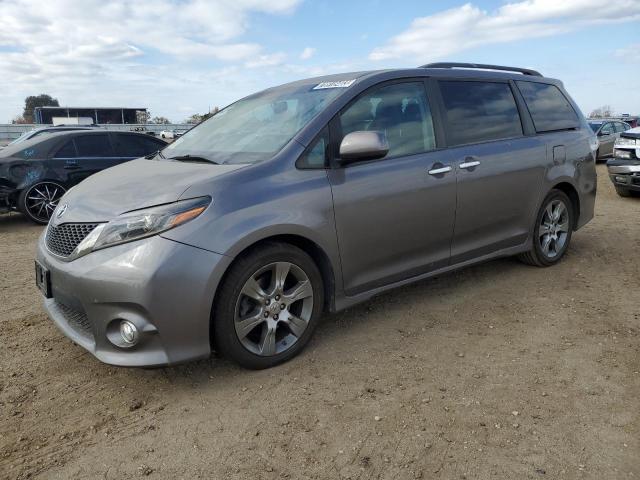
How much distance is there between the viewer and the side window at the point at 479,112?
13.1 feet

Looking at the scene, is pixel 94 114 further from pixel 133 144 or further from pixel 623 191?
pixel 623 191

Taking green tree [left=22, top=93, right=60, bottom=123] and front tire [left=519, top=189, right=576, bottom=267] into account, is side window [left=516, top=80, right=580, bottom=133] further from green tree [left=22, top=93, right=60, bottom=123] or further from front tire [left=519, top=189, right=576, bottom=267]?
green tree [left=22, top=93, right=60, bottom=123]

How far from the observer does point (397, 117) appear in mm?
3707

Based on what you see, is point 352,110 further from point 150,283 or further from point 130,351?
point 130,351

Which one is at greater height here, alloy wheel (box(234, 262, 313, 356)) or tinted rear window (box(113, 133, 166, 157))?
tinted rear window (box(113, 133, 166, 157))

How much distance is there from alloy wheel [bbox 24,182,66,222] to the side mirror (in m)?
6.44

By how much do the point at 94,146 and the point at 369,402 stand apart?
7580mm

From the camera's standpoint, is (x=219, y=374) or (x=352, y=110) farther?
(x=352, y=110)

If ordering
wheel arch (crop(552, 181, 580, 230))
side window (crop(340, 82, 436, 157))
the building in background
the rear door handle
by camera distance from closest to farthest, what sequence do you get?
side window (crop(340, 82, 436, 157))
the rear door handle
wheel arch (crop(552, 181, 580, 230))
the building in background

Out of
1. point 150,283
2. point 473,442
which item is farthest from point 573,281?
point 150,283

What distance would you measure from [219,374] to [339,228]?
1.13 m

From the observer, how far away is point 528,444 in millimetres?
2379

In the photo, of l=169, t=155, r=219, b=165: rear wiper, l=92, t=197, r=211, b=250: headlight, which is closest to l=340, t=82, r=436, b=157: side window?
l=169, t=155, r=219, b=165: rear wiper

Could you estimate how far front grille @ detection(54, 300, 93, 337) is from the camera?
290 cm
